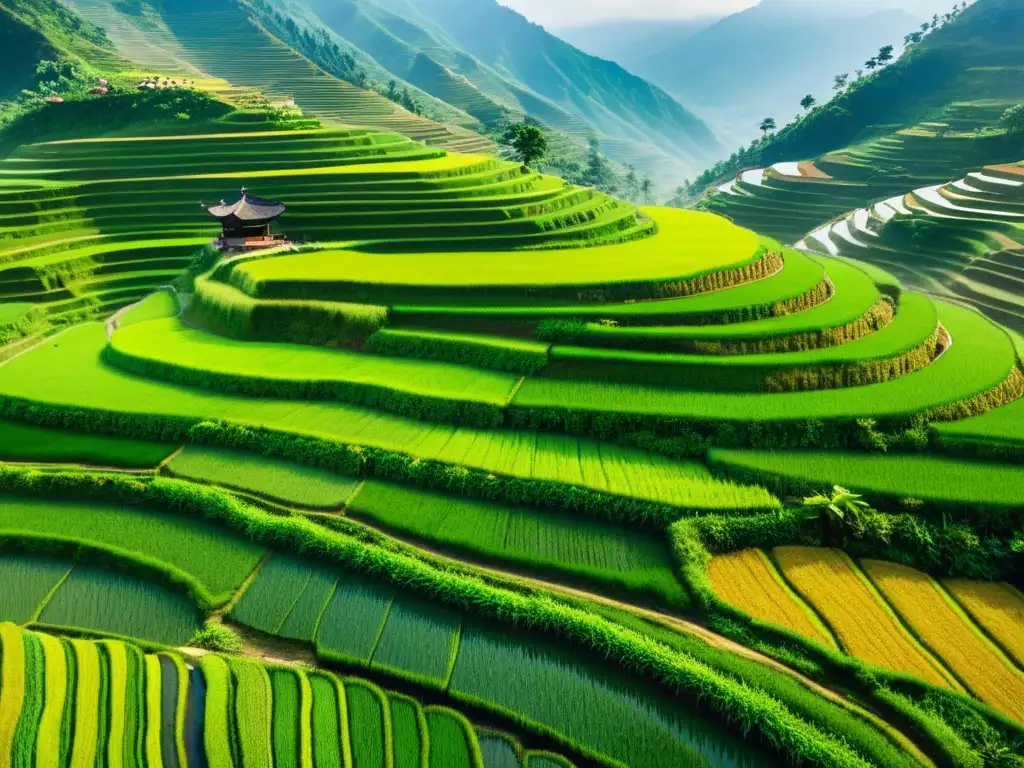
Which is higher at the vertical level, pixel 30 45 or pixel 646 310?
pixel 646 310

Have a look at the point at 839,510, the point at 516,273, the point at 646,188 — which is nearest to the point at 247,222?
the point at 516,273

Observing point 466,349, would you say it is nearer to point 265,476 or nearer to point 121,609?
point 265,476

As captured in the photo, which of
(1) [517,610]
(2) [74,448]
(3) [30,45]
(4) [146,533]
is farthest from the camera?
(3) [30,45]

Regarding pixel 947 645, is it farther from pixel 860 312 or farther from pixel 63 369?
pixel 63 369

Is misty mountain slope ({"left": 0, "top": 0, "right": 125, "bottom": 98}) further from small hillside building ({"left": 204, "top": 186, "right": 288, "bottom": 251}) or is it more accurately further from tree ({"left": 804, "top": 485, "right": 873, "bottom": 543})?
tree ({"left": 804, "top": 485, "right": 873, "bottom": 543})

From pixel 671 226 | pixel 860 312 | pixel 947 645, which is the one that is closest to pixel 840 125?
pixel 671 226
